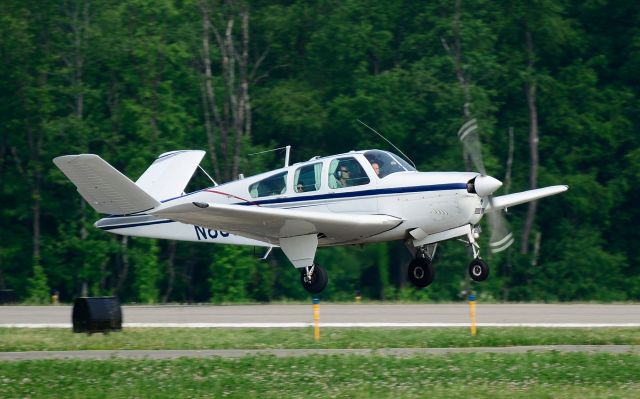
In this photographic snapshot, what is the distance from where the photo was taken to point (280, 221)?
22562mm

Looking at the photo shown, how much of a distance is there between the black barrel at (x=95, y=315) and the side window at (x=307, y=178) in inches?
206

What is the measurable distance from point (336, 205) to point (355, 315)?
7.35 ft

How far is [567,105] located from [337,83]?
9.13m

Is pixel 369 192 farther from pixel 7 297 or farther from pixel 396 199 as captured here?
pixel 7 297

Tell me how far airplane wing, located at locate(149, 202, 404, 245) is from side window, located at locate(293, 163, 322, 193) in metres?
0.88

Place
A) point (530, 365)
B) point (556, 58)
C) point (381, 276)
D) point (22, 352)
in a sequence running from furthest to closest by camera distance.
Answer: point (556, 58) → point (381, 276) → point (22, 352) → point (530, 365)

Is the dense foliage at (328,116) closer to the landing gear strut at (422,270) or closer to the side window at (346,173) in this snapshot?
the landing gear strut at (422,270)

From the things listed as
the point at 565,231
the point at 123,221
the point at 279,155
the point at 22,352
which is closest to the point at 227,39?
the point at 279,155

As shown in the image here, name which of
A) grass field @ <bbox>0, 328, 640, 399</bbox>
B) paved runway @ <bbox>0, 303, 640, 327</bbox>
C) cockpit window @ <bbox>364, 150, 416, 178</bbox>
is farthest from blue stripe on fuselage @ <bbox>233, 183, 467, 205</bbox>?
grass field @ <bbox>0, 328, 640, 399</bbox>

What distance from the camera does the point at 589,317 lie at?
22.4m

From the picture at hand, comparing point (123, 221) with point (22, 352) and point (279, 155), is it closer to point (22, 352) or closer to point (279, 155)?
point (22, 352)

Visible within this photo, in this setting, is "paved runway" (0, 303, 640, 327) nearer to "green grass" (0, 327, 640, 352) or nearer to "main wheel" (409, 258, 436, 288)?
"main wheel" (409, 258, 436, 288)

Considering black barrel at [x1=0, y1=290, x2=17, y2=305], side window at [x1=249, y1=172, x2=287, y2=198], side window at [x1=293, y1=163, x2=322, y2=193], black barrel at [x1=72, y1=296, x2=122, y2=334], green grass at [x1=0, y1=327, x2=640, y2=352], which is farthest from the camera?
black barrel at [x1=0, y1=290, x2=17, y2=305]

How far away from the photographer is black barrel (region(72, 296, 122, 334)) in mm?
19625
